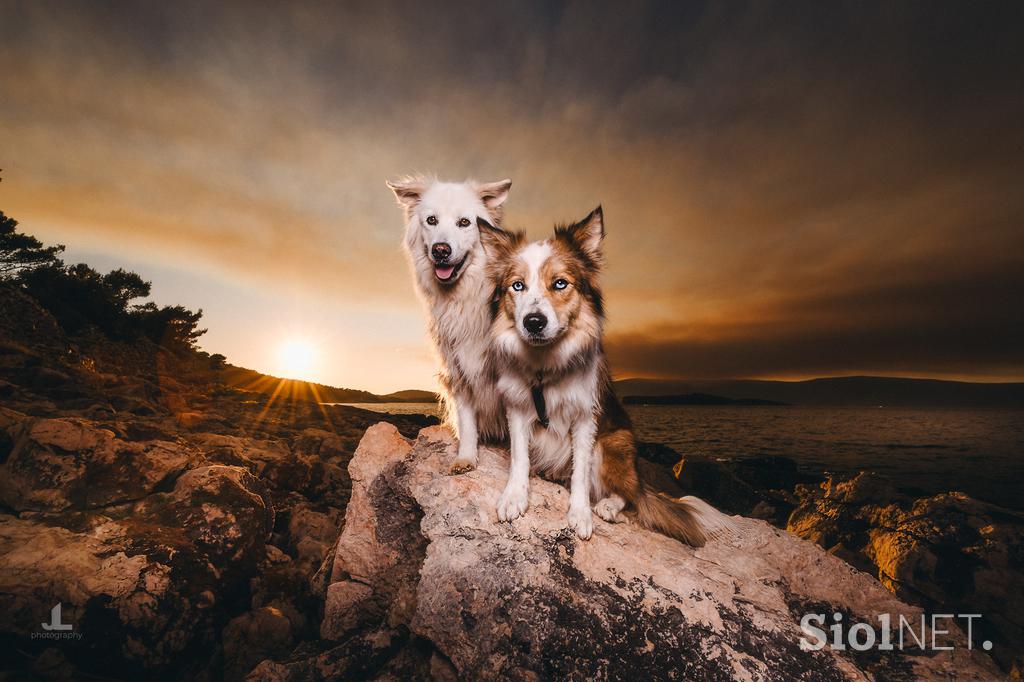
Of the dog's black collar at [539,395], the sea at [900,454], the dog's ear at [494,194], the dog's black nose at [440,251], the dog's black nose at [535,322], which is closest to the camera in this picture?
the dog's black nose at [535,322]

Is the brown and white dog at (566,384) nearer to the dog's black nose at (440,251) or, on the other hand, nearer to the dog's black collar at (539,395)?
the dog's black collar at (539,395)

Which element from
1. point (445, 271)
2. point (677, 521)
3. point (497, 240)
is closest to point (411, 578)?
point (677, 521)

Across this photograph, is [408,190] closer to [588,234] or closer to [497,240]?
[497,240]

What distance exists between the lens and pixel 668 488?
7340mm

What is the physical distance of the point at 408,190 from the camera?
3.51 metres

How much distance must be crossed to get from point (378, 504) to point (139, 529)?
212 cm

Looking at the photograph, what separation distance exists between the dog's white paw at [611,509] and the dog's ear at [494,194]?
2553 mm

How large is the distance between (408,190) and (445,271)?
40.0 inches

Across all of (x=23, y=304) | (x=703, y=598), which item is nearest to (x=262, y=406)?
(x=23, y=304)

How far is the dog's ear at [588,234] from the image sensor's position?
2.72m

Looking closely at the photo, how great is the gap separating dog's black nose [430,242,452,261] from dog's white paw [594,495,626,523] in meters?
2.24

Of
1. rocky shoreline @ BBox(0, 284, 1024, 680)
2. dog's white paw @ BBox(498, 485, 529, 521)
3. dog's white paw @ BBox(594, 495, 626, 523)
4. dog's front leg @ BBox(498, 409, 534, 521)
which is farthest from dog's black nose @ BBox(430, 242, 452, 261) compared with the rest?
dog's white paw @ BBox(594, 495, 626, 523)

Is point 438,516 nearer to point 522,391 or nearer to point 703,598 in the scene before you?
point 522,391

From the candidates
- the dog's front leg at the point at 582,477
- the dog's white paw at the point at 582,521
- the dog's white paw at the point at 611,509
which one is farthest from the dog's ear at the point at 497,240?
the dog's white paw at the point at 611,509
